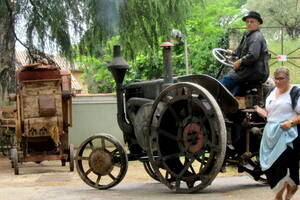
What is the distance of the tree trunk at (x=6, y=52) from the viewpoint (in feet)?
53.1

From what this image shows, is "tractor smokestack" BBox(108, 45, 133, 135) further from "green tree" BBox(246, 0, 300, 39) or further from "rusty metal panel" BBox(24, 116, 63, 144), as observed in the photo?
"green tree" BBox(246, 0, 300, 39)

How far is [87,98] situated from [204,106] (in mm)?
13701

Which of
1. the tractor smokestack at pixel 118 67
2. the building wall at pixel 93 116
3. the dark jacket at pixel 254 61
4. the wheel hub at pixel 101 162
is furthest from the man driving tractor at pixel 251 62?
the building wall at pixel 93 116

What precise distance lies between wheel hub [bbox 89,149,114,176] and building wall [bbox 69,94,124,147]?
39.4 feet

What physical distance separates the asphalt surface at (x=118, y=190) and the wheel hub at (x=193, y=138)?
1.76ft

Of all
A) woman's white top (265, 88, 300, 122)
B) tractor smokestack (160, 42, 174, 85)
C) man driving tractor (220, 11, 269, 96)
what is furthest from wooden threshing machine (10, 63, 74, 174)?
woman's white top (265, 88, 300, 122)

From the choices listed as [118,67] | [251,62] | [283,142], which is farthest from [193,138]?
[118,67]

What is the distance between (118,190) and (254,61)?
257cm

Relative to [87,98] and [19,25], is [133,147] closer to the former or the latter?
[19,25]

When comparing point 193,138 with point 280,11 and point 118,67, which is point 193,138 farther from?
point 280,11

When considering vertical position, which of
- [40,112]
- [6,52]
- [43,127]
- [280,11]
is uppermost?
[280,11]

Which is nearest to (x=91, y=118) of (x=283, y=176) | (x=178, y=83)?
(x=178, y=83)

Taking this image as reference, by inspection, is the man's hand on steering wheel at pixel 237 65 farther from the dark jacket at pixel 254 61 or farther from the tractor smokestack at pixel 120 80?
the tractor smokestack at pixel 120 80

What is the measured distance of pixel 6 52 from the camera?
1708 cm
